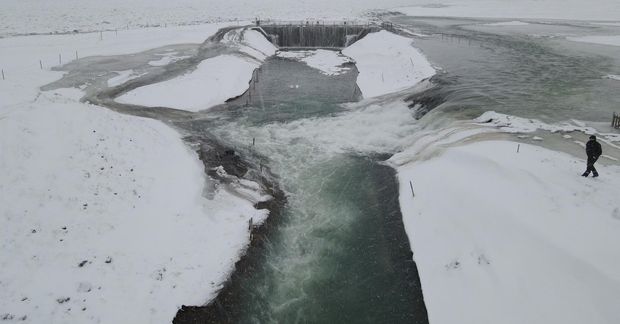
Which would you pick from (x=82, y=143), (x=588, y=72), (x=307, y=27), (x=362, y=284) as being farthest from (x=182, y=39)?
(x=362, y=284)

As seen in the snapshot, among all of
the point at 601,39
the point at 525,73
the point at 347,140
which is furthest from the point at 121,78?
the point at 601,39

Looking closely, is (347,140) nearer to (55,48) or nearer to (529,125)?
(529,125)

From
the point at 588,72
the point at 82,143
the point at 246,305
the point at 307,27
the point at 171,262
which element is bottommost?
the point at 246,305

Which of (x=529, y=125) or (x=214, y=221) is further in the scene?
(x=529, y=125)

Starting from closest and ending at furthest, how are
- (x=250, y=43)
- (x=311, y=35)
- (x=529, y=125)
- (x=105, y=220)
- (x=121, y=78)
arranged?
(x=105, y=220), (x=529, y=125), (x=121, y=78), (x=250, y=43), (x=311, y=35)

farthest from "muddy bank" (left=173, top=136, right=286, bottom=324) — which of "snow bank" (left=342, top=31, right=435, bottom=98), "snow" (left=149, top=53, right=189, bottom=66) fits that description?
"snow" (left=149, top=53, right=189, bottom=66)

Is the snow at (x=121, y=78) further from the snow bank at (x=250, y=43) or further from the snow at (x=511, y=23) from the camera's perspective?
the snow at (x=511, y=23)

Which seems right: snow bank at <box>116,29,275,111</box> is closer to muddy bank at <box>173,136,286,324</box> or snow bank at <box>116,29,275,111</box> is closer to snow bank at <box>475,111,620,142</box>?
muddy bank at <box>173,136,286,324</box>

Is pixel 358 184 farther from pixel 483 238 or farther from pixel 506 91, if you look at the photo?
pixel 506 91
